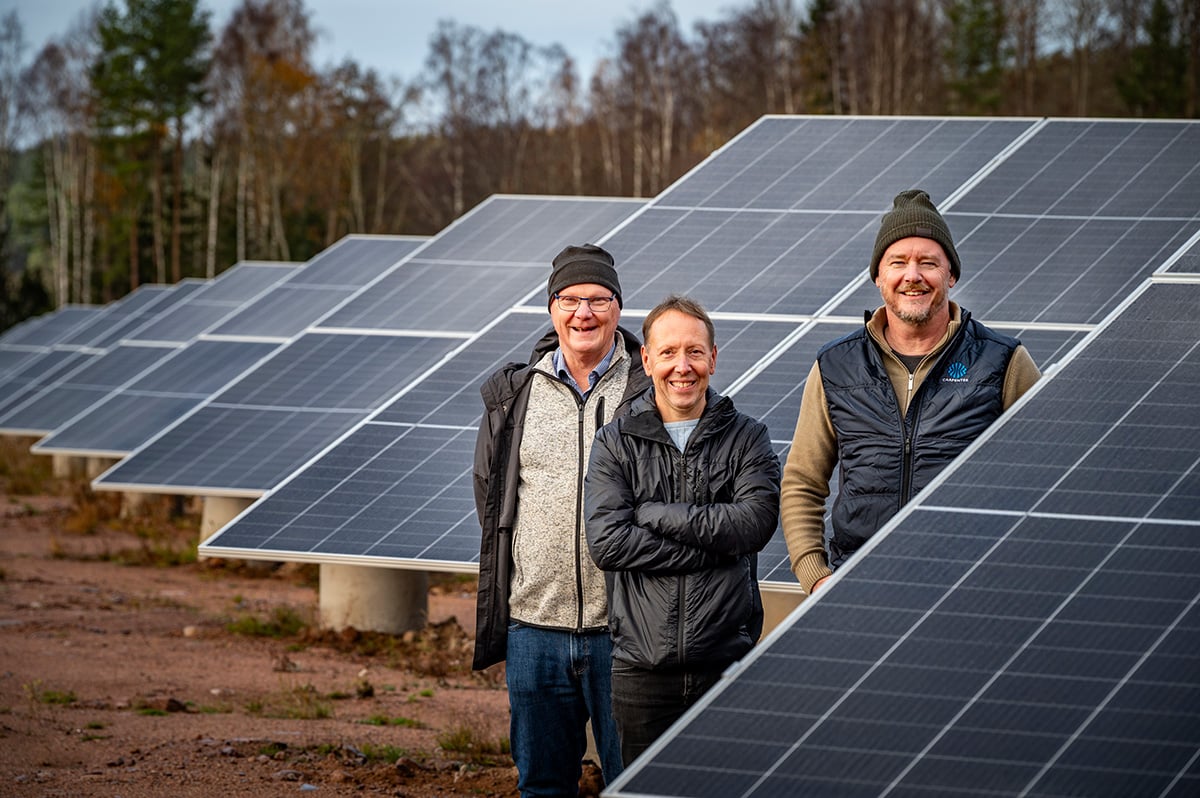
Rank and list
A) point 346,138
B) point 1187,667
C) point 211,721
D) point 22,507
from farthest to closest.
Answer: point 346,138
point 22,507
point 211,721
point 1187,667

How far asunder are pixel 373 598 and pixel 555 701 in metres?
8.13

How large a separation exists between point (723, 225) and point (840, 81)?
37494 mm

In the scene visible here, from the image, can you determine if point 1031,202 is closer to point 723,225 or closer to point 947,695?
point 723,225

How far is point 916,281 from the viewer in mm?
5117

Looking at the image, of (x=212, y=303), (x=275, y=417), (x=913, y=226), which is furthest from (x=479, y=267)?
(x=212, y=303)

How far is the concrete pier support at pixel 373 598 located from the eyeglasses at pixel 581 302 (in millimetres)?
8200

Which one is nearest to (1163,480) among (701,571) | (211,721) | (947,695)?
(947,695)

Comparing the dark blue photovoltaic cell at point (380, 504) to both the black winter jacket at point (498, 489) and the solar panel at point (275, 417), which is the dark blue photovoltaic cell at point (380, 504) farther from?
the solar panel at point (275, 417)

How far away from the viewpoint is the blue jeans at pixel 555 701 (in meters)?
5.71

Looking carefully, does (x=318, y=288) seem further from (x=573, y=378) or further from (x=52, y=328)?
(x=52, y=328)

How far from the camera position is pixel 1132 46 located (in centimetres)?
4672

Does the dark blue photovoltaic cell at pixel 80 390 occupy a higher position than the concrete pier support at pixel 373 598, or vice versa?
the dark blue photovoltaic cell at pixel 80 390

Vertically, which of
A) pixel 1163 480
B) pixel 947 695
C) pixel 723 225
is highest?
pixel 723 225

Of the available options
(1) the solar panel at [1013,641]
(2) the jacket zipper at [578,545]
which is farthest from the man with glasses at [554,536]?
(1) the solar panel at [1013,641]
